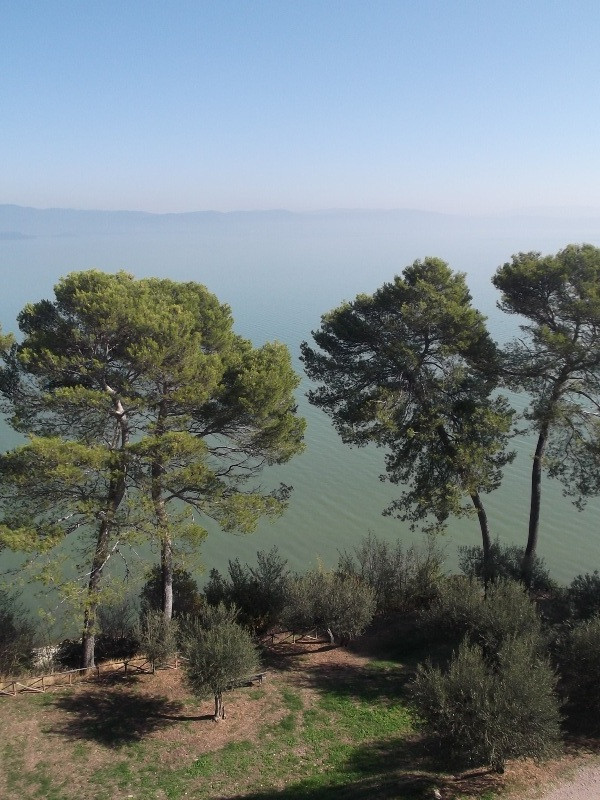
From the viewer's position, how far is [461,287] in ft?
49.1

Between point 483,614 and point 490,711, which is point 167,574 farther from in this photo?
point 490,711

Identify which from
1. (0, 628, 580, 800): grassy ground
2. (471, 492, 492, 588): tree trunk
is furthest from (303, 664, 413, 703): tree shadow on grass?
(471, 492, 492, 588): tree trunk

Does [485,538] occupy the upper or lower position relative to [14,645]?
upper

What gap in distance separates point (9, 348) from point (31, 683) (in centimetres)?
652

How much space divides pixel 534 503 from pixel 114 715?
1041cm

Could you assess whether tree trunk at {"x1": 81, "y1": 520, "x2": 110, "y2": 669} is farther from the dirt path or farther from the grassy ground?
the dirt path

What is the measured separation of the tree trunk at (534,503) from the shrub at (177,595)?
804cm

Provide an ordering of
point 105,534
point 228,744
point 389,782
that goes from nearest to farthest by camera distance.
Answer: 1. point 389,782
2. point 228,744
3. point 105,534

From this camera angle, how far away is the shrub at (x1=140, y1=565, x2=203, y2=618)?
1493cm

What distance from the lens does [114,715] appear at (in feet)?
38.2

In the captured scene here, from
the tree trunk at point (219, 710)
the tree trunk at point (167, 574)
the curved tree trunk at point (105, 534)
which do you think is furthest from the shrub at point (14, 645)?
the tree trunk at point (219, 710)

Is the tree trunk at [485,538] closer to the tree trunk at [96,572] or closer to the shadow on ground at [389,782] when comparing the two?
the shadow on ground at [389,782]

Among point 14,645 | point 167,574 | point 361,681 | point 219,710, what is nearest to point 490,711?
point 361,681

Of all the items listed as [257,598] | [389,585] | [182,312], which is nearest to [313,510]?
[389,585]
